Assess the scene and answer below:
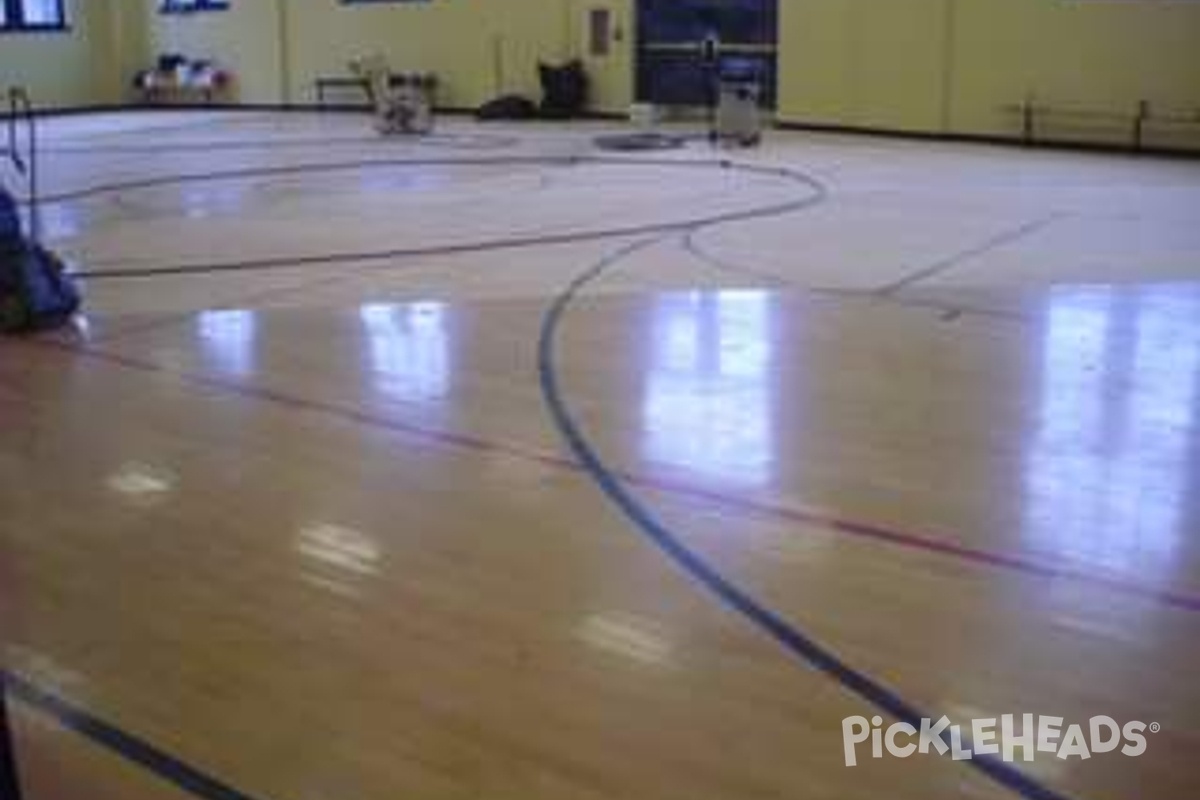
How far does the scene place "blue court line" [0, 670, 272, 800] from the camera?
2346mm

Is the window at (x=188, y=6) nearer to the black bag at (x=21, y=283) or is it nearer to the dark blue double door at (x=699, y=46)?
the dark blue double door at (x=699, y=46)

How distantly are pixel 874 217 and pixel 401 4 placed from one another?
32.7 ft

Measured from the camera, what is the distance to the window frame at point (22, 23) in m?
17.0

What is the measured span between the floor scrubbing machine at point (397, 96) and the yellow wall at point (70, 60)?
3.65m

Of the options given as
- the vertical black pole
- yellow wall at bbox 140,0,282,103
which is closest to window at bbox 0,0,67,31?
yellow wall at bbox 140,0,282,103

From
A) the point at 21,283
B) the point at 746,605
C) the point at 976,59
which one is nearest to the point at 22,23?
the point at 976,59

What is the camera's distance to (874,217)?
8.62 m

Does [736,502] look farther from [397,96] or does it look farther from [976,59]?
[397,96]

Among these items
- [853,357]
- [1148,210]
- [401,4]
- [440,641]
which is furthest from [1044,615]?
[401,4]

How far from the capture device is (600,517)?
3.59m

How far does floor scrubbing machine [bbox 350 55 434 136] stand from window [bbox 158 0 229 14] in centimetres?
225

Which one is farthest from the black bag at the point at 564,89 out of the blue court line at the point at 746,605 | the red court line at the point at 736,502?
the blue court line at the point at 746,605

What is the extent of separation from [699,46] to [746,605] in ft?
40.6

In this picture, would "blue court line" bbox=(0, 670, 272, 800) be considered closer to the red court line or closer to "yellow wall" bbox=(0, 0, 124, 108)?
the red court line
